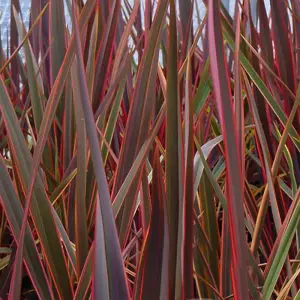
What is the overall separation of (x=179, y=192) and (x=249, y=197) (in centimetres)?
17

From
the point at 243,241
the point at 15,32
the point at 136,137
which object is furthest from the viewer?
the point at 15,32

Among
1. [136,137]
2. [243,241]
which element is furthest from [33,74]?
[243,241]

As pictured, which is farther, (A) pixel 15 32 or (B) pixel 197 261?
(A) pixel 15 32

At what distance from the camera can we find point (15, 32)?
0.62m

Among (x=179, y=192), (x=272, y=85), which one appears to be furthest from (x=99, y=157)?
(x=272, y=85)

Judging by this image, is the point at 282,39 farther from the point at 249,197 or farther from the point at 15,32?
the point at 15,32

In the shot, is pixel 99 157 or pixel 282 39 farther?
pixel 282 39

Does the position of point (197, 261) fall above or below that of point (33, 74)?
below

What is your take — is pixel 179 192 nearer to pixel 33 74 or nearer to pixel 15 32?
pixel 33 74

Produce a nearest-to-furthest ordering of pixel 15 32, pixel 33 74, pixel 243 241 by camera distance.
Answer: pixel 243 241
pixel 33 74
pixel 15 32

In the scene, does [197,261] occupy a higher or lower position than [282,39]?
lower

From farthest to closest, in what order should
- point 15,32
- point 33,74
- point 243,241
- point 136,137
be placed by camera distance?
1. point 15,32
2. point 33,74
3. point 136,137
4. point 243,241

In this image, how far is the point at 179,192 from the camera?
0.20m

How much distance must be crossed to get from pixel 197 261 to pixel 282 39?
8.9 inches
